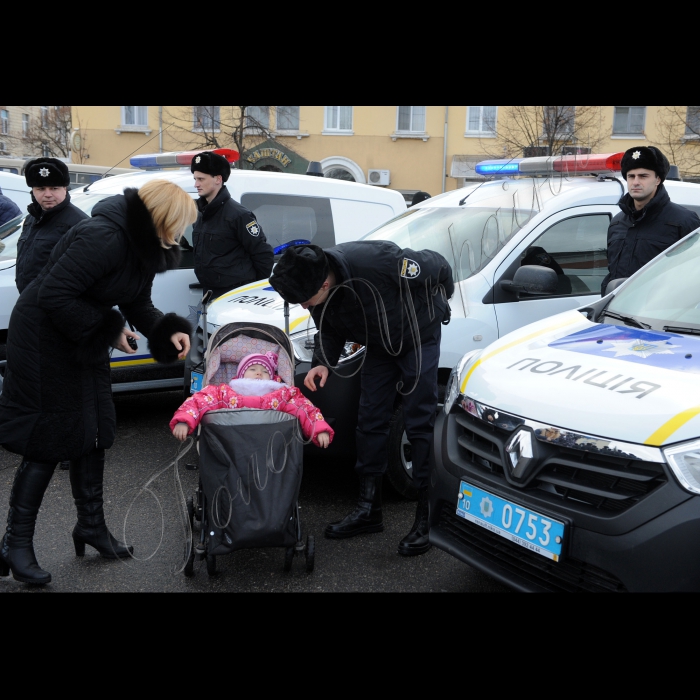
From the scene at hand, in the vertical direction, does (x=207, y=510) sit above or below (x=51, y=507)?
above

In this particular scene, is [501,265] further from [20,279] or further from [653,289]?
[20,279]

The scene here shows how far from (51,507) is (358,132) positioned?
2426cm

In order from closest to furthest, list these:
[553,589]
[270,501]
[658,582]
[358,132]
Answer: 1. [658,582]
2. [553,589]
3. [270,501]
4. [358,132]

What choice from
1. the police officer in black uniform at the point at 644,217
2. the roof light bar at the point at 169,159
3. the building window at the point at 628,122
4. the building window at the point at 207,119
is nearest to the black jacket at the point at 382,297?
the police officer in black uniform at the point at 644,217

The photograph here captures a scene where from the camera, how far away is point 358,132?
27.2 metres

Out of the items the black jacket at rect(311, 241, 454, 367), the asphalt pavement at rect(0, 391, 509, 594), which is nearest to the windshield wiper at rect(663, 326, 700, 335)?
the black jacket at rect(311, 241, 454, 367)

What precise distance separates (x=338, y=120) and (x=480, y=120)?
192 inches

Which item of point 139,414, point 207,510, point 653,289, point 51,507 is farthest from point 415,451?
point 139,414

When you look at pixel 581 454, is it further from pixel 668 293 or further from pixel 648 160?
pixel 648 160

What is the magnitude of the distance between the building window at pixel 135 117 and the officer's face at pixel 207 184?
22800mm

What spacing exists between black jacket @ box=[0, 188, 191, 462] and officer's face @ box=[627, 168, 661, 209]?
283cm

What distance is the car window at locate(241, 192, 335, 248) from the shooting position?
664cm
